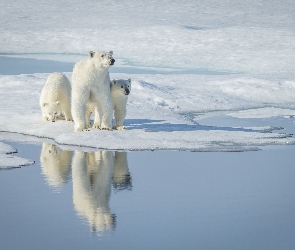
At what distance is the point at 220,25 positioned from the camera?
22.9 metres

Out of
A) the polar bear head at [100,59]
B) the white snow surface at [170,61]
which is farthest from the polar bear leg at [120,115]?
the polar bear head at [100,59]

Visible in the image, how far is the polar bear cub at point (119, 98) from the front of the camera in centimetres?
863

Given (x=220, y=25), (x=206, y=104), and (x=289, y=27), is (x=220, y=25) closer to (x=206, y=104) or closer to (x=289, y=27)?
(x=289, y=27)

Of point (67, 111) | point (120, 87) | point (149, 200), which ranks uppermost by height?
point (120, 87)

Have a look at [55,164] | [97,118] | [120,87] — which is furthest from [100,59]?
[55,164]

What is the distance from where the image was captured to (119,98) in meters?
8.77

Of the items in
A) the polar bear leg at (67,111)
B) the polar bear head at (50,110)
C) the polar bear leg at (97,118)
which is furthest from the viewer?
the polar bear leg at (67,111)

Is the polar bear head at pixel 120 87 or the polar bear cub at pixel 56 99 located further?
the polar bear cub at pixel 56 99

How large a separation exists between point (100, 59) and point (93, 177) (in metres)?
2.15

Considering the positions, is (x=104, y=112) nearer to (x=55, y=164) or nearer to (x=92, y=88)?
(x=92, y=88)

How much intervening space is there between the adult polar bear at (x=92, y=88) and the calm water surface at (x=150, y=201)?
0.82 metres

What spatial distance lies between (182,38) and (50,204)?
50.1 ft

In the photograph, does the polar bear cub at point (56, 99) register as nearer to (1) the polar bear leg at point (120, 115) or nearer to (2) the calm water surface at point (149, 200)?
(1) the polar bear leg at point (120, 115)

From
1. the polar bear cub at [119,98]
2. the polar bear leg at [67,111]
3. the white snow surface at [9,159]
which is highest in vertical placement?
the polar bear cub at [119,98]
